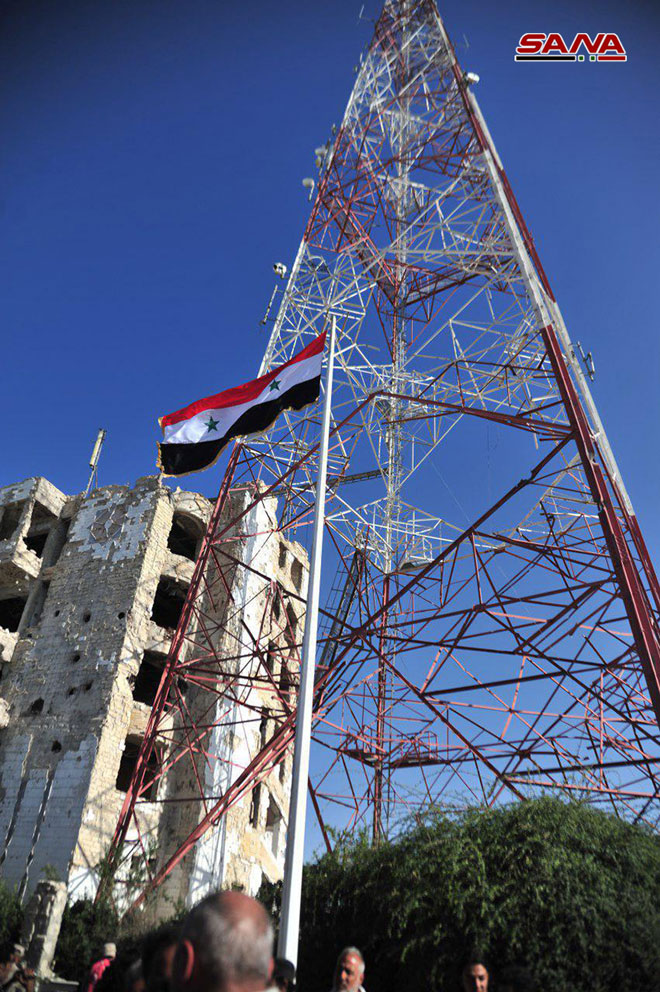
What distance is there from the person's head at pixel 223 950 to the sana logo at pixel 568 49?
1731 cm

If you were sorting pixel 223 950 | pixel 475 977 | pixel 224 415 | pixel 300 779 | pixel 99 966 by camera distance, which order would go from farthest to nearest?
pixel 224 415, pixel 300 779, pixel 99 966, pixel 475 977, pixel 223 950

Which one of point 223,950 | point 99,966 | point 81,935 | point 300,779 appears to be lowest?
point 223,950

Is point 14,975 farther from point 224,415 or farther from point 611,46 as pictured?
point 611,46

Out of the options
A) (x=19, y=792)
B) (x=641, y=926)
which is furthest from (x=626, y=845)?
(x=19, y=792)

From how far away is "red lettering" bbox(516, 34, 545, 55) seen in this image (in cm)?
1565

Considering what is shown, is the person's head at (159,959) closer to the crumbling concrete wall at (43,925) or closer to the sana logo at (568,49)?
the crumbling concrete wall at (43,925)

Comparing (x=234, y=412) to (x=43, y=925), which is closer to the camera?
(x=43, y=925)

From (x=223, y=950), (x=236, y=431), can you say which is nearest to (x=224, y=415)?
(x=236, y=431)

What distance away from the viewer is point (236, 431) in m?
15.4

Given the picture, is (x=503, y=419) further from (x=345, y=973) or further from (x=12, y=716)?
(x=12, y=716)

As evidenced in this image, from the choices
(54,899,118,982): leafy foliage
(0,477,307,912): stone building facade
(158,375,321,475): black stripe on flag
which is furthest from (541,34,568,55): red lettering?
(54,899,118,982): leafy foliage

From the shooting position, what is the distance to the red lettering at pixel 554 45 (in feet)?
51.7

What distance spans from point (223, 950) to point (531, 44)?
62.1 feet

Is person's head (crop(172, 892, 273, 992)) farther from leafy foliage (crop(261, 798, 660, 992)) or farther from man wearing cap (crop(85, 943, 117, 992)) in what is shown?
leafy foliage (crop(261, 798, 660, 992))
